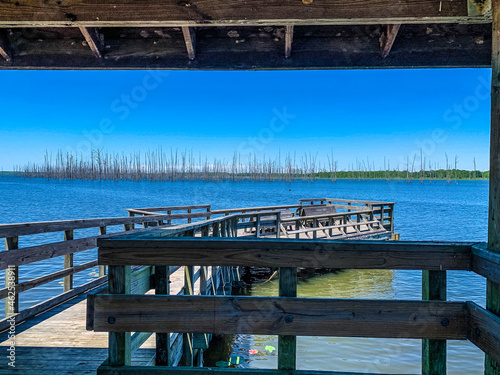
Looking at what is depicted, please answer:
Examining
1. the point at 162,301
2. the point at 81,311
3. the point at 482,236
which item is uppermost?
the point at 162,301

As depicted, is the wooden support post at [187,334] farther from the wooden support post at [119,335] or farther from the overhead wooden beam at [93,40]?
the overhead wooden beam at [93,40]

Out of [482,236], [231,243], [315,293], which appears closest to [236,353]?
[315,293]

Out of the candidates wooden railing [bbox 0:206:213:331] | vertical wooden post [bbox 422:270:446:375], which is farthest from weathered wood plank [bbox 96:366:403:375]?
wooden railing [bbox 0:206:213:331]

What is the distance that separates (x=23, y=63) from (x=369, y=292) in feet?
33.6

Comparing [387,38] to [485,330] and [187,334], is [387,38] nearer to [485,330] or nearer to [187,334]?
[485,330]

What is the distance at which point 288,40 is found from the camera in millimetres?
2785

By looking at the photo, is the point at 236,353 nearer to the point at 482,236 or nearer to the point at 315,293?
the point at 315,293

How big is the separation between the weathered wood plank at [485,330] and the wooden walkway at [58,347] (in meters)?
2.54

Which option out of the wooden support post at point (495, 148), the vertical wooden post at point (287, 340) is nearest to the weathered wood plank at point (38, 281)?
the vertical wooden post at point (287, 340)

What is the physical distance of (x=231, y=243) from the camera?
214 centimetres

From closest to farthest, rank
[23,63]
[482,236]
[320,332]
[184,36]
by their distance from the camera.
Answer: [320,332], [184,36], [23,63], [482,236]

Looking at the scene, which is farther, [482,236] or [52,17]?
[482,236]

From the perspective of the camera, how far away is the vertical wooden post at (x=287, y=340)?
2.04m

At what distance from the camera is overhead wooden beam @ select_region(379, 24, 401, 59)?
270cm
